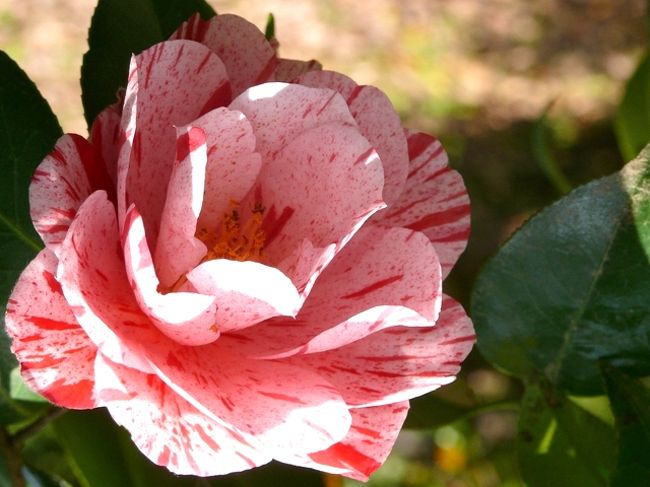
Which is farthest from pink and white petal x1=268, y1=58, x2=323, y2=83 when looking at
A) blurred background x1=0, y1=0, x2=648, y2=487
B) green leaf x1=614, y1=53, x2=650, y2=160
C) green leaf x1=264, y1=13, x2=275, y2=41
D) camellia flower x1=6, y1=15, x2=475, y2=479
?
blurred background x1=0, y1=0, x2=648, y2=487

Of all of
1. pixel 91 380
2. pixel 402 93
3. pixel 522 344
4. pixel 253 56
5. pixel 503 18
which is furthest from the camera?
pixel 503 18

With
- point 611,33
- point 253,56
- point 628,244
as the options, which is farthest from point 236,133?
point 611,33

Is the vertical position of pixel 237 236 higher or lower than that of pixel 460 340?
higher

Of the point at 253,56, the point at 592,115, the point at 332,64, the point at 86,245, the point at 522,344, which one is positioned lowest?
the point at 522,344

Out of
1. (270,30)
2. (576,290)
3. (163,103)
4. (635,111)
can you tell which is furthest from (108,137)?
(635,111)

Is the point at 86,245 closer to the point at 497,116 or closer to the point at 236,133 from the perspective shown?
the point at 236,133

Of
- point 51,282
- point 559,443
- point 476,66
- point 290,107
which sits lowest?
point 559,443

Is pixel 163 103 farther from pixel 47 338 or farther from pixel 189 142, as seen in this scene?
pixel 47 338
